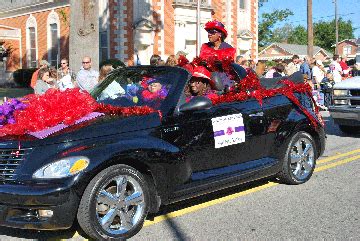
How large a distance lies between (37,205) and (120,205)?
0.77m

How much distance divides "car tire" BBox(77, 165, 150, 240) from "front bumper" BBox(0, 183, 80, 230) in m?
0.13

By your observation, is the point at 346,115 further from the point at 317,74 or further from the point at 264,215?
the point at 317,74

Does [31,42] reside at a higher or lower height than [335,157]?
higher

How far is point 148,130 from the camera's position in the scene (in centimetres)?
499

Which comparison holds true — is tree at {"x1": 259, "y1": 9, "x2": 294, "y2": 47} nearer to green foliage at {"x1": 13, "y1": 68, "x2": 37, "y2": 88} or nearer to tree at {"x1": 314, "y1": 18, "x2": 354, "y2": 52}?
tree at {"x1": 314, "y1": 18, "x2": 354, "y2": 52}

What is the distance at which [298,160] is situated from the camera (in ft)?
22.7

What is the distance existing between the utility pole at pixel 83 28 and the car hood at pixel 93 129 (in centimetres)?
785

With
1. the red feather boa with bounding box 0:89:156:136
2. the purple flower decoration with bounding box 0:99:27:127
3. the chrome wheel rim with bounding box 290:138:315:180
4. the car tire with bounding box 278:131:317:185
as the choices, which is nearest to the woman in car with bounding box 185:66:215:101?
the red feather boa with bounding box 0:89:156:136

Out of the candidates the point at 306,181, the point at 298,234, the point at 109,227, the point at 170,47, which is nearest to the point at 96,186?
the point at 109,227

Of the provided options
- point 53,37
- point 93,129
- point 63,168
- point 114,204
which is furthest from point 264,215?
point 53,37

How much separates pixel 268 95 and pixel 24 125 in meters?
3.06

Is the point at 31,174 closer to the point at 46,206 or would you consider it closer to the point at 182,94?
the point at 46,206

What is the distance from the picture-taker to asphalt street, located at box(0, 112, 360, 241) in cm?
493

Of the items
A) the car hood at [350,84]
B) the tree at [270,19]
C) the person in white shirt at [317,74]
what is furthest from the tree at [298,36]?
the car hood at [350,84]
